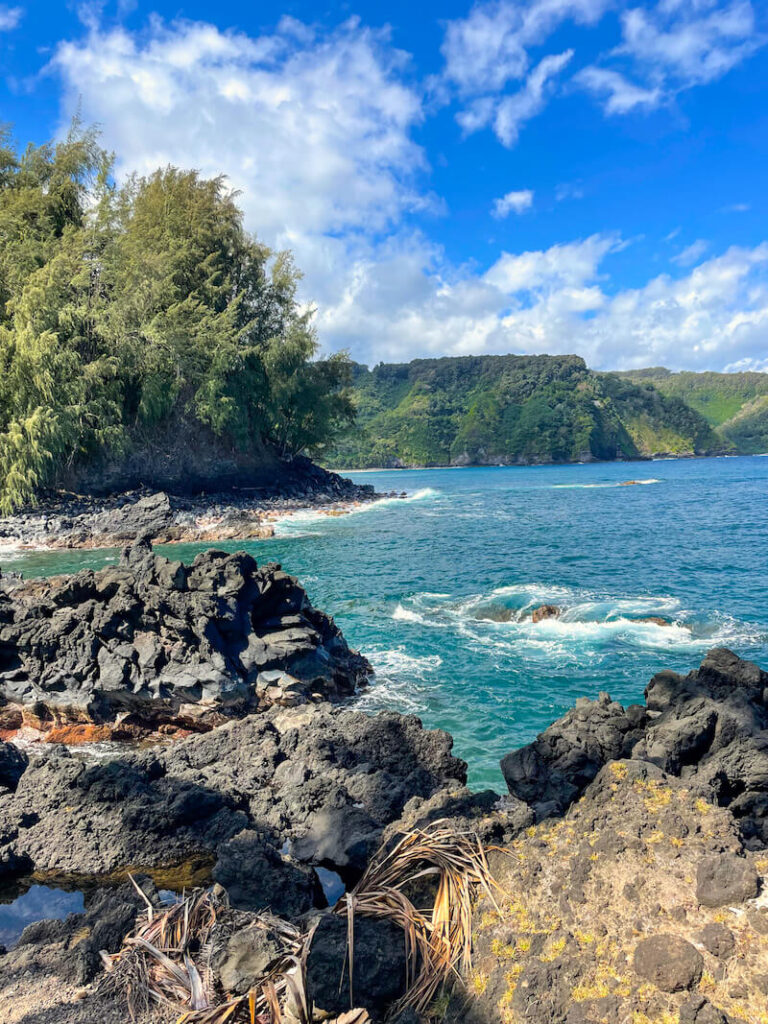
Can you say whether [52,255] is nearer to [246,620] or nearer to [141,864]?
[246,620]

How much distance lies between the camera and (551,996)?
121 inches

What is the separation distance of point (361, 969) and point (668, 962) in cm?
173

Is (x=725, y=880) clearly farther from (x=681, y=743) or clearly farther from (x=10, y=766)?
(x=10, y=766)

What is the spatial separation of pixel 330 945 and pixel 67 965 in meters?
2.49

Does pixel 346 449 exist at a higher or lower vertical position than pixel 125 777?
higher

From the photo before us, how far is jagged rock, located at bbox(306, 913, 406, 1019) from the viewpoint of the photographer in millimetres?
3523

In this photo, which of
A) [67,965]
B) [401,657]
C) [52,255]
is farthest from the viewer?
[52,255]

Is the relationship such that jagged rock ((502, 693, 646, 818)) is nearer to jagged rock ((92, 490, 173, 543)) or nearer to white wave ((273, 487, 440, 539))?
white wave ((273, 487, 440, 539))

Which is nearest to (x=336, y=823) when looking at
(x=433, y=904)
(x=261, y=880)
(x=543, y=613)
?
(x=261, y=880)

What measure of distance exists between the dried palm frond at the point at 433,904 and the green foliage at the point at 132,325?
3730 cm

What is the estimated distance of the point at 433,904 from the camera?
396 cm

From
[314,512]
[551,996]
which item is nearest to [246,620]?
[551,996]

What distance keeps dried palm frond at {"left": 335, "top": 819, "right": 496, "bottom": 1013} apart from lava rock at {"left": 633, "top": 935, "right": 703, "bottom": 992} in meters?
0.90

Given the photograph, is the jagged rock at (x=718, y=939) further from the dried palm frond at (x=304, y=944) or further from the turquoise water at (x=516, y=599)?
the turquoise water at (x=516, y=599)
